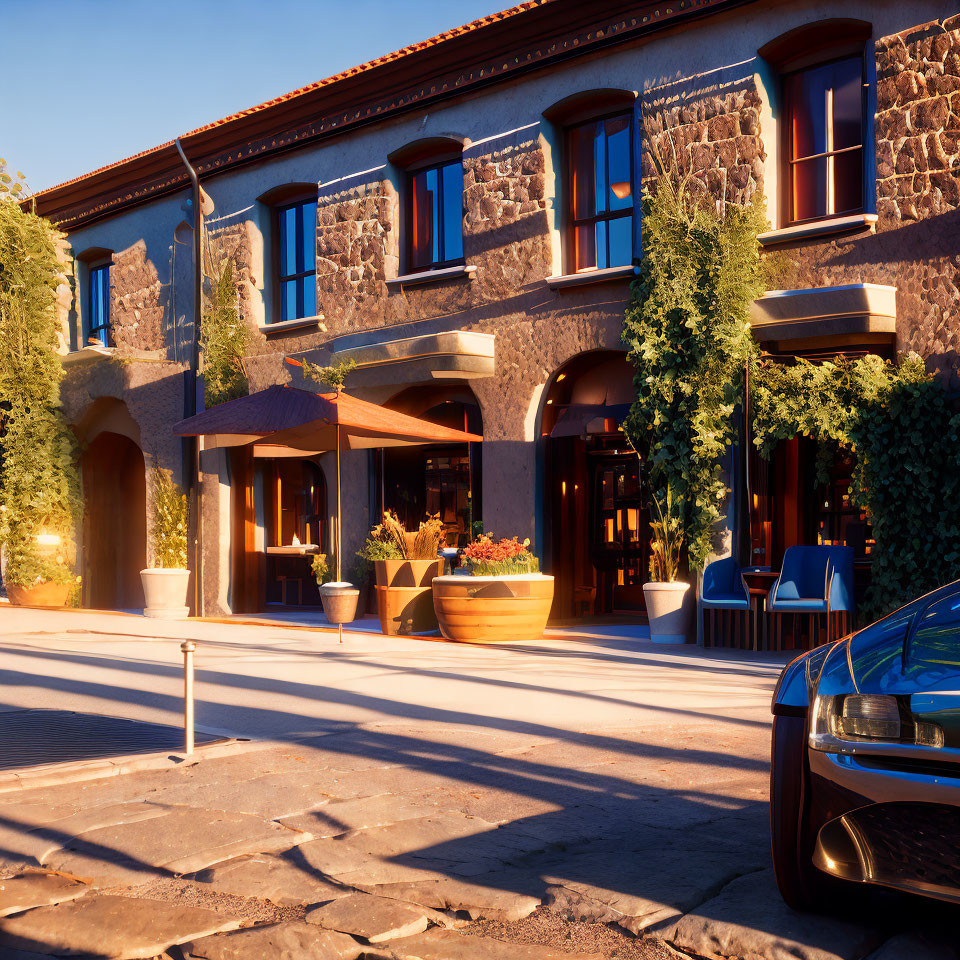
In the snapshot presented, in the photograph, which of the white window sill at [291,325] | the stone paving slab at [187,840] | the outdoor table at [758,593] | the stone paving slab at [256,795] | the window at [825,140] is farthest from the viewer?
the white window sill at [291,325]

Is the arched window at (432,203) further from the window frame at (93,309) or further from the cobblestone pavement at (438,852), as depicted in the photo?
the cobblestone pavement at (438,852)

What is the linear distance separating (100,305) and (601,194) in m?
10.9

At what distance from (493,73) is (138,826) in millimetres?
11738

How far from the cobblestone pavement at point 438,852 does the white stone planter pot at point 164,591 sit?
1012cm

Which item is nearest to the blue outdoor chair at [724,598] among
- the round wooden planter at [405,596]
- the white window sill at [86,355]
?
the round wooden planter at [405,596]

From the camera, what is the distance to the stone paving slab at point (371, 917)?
3.40m

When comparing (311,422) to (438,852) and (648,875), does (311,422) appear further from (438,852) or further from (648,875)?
(648,875)

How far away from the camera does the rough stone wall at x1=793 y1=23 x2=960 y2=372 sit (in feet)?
35.7

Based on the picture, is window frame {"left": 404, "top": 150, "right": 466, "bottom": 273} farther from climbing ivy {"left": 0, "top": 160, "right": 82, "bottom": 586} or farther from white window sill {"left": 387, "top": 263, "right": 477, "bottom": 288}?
climbing ivy {"left": 0, "top": 160, "right": 82, "bottom": 586}

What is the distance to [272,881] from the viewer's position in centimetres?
388

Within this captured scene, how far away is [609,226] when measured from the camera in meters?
13.7

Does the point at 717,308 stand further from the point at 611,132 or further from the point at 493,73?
the point at 493,73

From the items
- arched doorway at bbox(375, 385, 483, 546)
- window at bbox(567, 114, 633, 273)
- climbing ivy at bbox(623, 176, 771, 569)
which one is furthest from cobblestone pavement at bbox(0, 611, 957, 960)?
arched doorway at bbox(375, 385, 483, 546)

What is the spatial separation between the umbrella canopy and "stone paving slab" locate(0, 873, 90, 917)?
814 cm
